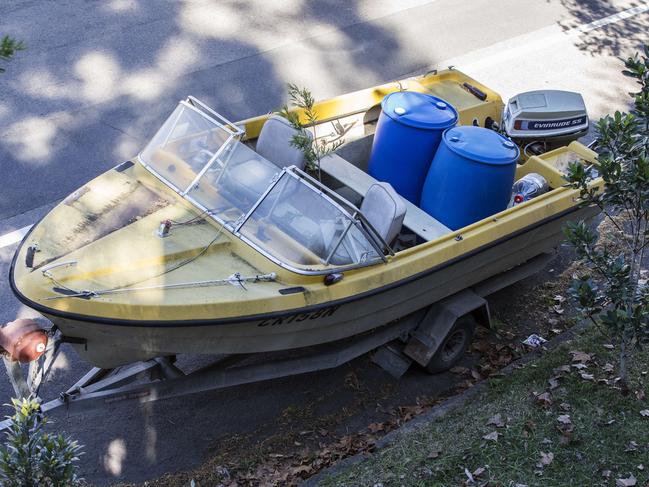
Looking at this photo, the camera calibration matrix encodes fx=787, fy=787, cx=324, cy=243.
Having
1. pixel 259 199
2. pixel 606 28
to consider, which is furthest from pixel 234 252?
pixel 606 28

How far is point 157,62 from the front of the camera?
1063 centimetres

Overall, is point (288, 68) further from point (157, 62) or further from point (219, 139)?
point (219, 139)

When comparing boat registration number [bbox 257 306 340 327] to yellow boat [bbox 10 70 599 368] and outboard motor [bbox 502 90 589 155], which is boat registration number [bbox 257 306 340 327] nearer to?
yellow boat [bbox 10 70 599 368]

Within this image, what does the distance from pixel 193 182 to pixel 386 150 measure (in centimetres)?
180

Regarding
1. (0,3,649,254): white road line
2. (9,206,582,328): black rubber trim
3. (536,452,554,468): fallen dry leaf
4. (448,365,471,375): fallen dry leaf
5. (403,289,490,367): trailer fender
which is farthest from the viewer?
(0,3,649,254): white road line

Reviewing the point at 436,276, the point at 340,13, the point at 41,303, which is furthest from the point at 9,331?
the point at 340,13

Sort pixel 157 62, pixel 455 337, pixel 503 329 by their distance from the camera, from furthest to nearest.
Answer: pixel 157 62
pixel 503 329
pixel 455 337

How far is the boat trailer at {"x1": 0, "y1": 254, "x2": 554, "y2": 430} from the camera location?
5012 millimetres

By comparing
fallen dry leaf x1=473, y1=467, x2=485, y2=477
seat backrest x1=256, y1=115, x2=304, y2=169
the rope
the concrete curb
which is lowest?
the concrete curb

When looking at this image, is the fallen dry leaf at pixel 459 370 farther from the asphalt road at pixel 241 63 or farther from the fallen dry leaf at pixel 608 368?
the fallen dry leaf at pixel 608 368

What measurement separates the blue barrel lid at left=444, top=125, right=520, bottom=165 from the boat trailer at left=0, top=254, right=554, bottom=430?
1100mm

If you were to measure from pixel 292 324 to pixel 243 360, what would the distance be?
31.6 inches

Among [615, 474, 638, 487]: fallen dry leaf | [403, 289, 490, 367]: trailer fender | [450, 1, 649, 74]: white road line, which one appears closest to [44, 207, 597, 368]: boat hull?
[403, 289, 490, 367]: trailer fender

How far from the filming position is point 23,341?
479 centimetres
